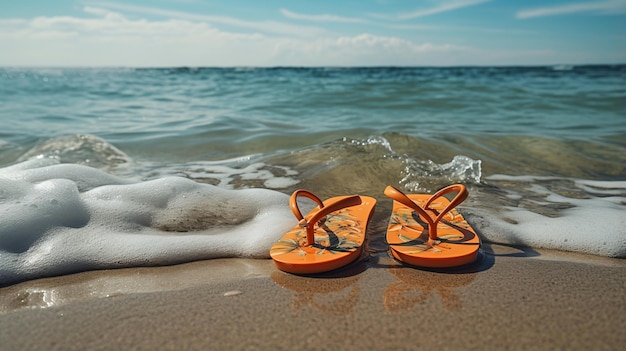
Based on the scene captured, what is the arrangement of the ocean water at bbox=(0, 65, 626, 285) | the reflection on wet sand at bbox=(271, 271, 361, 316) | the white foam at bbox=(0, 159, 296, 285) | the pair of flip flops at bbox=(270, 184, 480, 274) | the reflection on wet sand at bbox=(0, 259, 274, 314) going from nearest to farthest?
the reflection on wet sand at bbox=(271, 271, 361, 316) < the reflection on wet sand at bbox=(0, 259, 274, 314) < the pair of flip flops at bbox=(270, 184, 480, 274) < the white foam at bbox=(0, 159, 296, 285) < the ocean water at bbox=(0, 65, 626, 285)

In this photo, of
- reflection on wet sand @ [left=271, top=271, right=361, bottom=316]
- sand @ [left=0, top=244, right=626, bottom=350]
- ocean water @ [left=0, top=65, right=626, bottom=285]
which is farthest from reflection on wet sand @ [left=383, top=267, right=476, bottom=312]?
ocean water @ [left=0, top=65, right=626, bottom=285]

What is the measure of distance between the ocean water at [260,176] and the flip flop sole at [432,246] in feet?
0.45

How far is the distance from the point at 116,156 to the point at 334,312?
3.70 meters

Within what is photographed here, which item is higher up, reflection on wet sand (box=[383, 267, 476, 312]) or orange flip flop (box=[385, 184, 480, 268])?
orange flip flop (box=[385, 184, 480, 268])

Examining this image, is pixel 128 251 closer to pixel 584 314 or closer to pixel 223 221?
pixel 223 221

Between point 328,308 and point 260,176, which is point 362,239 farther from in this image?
point 260,176

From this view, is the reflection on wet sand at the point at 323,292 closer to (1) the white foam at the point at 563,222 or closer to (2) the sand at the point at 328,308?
(2) the sand at the point at 328,308

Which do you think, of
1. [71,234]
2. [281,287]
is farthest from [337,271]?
[71,234]

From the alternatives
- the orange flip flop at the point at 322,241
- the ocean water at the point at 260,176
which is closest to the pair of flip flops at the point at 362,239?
the orange flip flop at the point at 322,241

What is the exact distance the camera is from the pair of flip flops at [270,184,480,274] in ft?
5.31

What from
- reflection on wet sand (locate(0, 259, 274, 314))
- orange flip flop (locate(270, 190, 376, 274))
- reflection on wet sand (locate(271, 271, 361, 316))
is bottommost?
reflection on wet sand (locate(0, 259, 274, 314))

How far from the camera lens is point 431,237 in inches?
71.4

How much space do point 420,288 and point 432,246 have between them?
29 centimetres

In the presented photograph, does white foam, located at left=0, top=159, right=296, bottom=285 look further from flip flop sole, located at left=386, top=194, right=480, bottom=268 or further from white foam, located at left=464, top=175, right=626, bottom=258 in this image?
white foam, located at left=464, top=175, right=626, bottom=258
